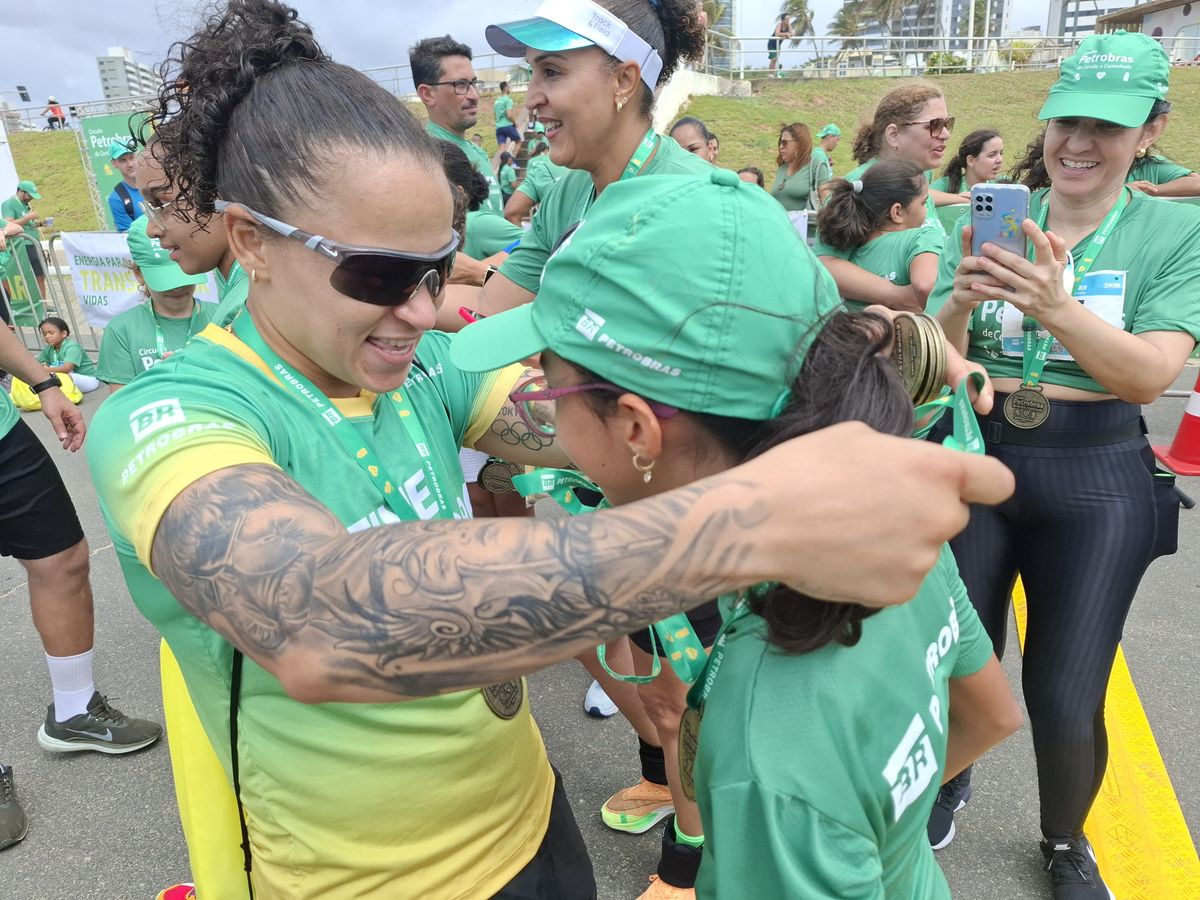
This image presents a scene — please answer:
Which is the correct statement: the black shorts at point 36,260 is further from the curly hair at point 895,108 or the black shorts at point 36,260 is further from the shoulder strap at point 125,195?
the curly hair at point 895,108

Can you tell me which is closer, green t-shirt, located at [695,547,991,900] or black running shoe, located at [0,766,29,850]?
green t-shirt, located at [695,547,991,900]

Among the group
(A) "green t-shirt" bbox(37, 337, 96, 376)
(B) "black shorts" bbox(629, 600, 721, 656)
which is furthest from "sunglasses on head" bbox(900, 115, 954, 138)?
(A) "green t-shirt" bbox(37, 337, 96, 376)

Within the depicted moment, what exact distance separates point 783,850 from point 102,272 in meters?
9.98

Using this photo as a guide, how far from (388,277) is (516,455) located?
0.60 m

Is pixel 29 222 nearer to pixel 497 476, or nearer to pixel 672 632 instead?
pixel 497 476

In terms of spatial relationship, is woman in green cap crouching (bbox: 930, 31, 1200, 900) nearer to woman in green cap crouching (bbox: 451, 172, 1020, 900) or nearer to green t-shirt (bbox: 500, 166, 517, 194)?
woman in green cap crouching (bbox: 451, 172, 1020, 900)

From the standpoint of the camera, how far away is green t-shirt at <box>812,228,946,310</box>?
12.3ft

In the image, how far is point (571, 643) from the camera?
90 cm

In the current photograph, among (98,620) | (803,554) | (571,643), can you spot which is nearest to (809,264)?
(803,554)

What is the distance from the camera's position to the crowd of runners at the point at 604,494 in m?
0.90

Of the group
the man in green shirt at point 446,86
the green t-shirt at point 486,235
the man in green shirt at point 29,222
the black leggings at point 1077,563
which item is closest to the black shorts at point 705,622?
the black leggings at point 1077,563

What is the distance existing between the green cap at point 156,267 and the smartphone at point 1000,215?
3169 mm

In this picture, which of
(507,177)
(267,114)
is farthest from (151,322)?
(507,177)

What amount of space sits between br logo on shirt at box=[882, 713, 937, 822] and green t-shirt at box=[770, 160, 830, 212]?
774 centimetres
